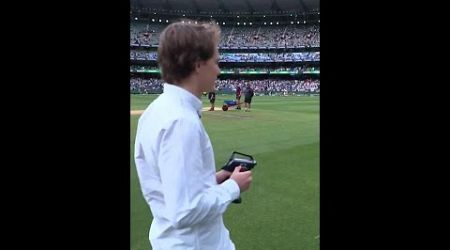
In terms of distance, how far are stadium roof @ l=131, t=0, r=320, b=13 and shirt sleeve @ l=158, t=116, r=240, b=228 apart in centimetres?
7236

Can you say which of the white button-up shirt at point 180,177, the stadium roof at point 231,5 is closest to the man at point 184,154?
the white button-up shirt at point 180,177

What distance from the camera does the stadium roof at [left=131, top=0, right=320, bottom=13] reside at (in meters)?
72.8

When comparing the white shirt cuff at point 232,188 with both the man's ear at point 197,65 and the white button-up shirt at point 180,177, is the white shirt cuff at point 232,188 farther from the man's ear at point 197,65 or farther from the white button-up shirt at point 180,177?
the man's ear at point 197,65

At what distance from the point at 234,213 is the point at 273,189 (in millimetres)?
1364

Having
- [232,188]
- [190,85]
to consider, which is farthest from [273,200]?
[190,85]

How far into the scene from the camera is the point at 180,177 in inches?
76.0

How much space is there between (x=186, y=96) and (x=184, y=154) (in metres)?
0.32

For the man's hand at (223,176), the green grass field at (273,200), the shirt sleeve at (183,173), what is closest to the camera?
the shirt sleeve at (183,173)

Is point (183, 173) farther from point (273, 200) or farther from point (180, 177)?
point (273, 200)

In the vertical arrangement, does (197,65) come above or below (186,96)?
above

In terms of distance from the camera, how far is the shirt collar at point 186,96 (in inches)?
83.4

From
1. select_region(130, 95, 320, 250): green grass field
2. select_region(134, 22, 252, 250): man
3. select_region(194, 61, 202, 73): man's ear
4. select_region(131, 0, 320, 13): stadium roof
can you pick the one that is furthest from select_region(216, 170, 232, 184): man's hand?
select_region(131, 0, 320, 13): stadium roof

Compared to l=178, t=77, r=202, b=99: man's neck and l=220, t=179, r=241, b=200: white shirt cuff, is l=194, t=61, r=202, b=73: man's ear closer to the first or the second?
l=178, t=77, r=202, b=99: man's neck
